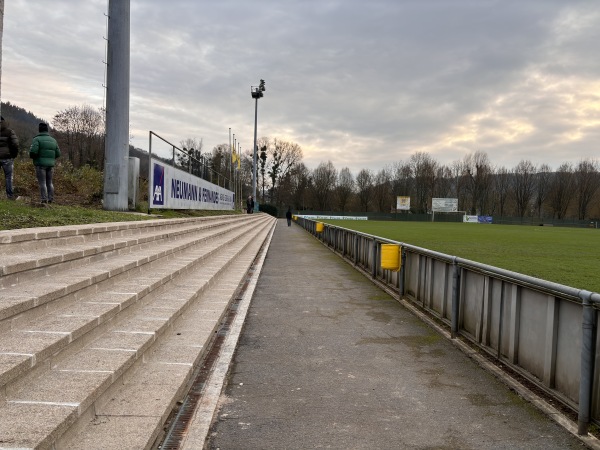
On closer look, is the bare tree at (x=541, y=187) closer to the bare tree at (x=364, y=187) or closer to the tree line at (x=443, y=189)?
the tree line at (x=443, y=189)

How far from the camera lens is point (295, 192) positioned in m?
104

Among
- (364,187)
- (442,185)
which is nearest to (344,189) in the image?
(364,187)

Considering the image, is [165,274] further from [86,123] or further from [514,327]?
[86,123]

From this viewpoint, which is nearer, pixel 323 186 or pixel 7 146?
pixel 7 146

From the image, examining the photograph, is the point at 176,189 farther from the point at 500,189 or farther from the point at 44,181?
the point at 500,189

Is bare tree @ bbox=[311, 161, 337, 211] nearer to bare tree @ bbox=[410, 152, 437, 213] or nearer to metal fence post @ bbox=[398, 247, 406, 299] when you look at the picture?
bare tree @ bbox=[410, 152, 437, 213]

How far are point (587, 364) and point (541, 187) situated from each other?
12235cm

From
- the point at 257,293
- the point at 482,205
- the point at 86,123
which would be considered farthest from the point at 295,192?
the point at 257,293

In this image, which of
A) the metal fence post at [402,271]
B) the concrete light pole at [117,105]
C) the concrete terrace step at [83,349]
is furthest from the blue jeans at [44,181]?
the metal fence post at [402,271]

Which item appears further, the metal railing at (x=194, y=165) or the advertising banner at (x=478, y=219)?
the advertising banner at (x=478, y=219)

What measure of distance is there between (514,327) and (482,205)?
112348 millimetres

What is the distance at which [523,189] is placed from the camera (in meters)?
110

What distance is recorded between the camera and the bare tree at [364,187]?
4419 inches

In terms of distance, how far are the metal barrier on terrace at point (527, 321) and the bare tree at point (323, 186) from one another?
101 meters
